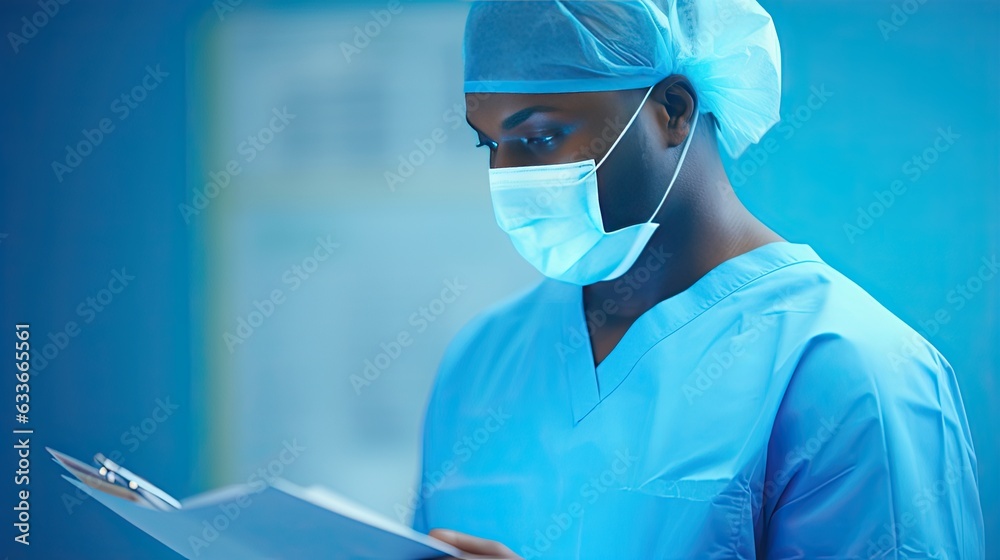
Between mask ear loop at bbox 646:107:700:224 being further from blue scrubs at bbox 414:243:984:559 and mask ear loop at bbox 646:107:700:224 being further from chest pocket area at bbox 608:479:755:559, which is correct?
chest pocket area at bbox 608:479:755:559

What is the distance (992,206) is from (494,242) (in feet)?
2.52

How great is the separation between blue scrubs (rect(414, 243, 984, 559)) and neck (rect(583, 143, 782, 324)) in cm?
2

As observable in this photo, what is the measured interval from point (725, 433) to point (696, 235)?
0.26 metres

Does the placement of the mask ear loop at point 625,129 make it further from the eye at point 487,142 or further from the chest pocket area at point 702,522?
the chest pocket area at point 702,522

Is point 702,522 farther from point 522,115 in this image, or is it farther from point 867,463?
point 522,115

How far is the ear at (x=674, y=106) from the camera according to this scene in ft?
3.41

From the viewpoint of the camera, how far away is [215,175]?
141 centimetres

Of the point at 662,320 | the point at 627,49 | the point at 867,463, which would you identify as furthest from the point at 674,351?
the point at 627,49

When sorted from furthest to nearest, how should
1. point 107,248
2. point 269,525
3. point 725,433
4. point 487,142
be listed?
point 107,248 < point 487,142 < point 725,433 < point 269,525

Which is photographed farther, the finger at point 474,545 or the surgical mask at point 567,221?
the surgical mask at point 567,221

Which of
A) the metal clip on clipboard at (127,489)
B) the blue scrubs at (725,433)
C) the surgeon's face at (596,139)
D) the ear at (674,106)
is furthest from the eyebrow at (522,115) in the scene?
the metal clip on clipboard at (127,489)

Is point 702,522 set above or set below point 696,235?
below

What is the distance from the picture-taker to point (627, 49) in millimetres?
1009

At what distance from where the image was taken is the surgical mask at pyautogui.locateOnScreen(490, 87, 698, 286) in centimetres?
104
